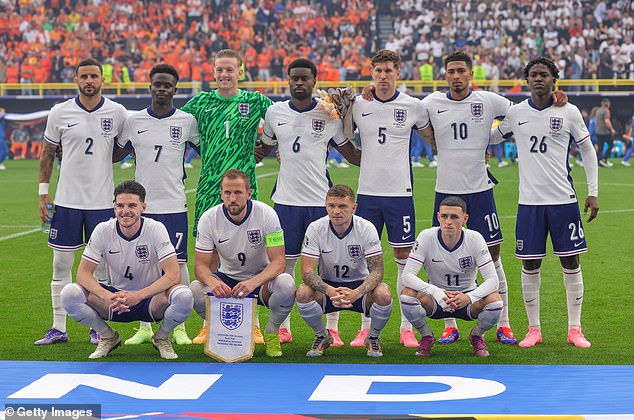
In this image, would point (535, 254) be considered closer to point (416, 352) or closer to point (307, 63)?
point (416, 352)

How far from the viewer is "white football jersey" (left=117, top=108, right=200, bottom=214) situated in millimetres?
8242

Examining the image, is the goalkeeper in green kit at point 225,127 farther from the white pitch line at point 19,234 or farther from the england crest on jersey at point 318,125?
the white pitch line at point 19,234

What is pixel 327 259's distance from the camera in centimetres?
779

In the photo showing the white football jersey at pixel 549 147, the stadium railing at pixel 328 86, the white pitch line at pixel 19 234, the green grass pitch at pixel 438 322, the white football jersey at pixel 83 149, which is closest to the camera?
the green grass pitch at pixel 438 322

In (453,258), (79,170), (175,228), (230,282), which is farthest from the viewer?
(175,228)

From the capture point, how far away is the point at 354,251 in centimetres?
776

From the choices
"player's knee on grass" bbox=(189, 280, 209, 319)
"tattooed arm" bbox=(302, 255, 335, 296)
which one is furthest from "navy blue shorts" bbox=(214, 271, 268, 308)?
"tattooed arm" bbox=(302, 255, 335, 296)

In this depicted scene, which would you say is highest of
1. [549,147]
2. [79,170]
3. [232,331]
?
[549,147]

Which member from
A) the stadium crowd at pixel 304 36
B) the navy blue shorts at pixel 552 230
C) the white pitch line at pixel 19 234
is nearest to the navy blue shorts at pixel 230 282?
the navy blue shorts at pixel 552 230

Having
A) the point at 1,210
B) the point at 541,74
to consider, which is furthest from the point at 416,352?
the point at 1,210

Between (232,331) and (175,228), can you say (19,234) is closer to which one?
(175,228)

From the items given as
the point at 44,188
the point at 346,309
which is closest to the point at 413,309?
the point at 346,309

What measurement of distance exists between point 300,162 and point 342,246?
3.08ft

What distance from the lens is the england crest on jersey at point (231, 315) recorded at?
7492 mm
